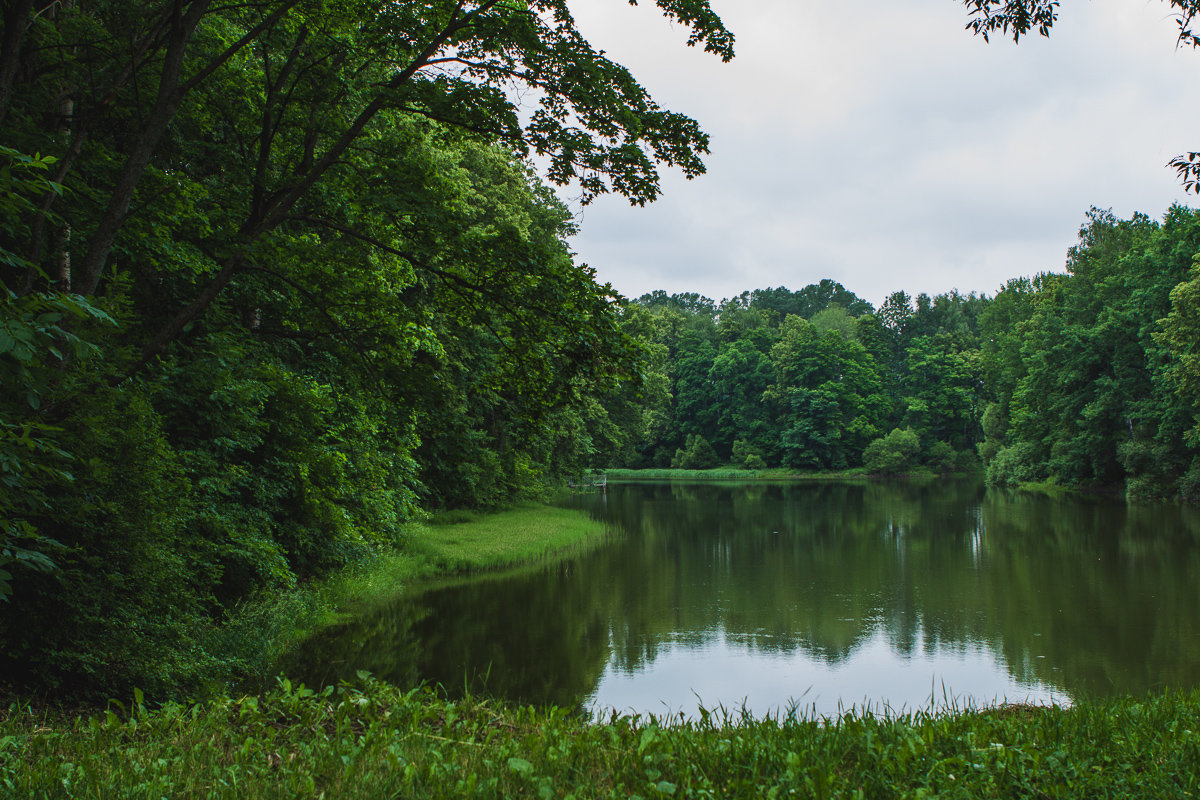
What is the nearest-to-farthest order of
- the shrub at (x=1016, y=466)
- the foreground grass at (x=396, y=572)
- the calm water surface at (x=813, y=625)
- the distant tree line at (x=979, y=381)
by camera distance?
the foreground grass at (x=396, y=572)
the calm water surface at (x=813, y=625)
the distant tree line at (x=979, y=381)
the shrub at (x=1016, y=466)

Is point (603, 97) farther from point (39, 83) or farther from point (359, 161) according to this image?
A: point (39, 83)

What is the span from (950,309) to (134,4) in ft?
314

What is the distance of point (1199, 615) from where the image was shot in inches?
549

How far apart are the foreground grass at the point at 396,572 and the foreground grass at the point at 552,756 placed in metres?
2.70

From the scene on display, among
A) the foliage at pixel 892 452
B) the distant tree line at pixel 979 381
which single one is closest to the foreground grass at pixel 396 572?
the distant tree line at pixel 979 381

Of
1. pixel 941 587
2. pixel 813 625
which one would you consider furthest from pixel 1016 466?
pixel 813 625

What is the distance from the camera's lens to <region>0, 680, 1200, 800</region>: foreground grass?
3520mm

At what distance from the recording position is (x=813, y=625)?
14.1m

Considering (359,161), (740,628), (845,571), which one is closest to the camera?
(359,161)

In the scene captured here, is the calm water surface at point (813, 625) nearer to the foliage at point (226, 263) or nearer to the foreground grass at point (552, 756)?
the foreground grass at point (552, 756)

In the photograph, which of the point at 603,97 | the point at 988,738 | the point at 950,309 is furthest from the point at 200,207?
the point at 950,309

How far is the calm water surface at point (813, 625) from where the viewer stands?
10.5 m

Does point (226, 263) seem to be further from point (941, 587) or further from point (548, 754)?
point (941, 587)

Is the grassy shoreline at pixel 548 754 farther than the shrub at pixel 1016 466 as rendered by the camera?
No
